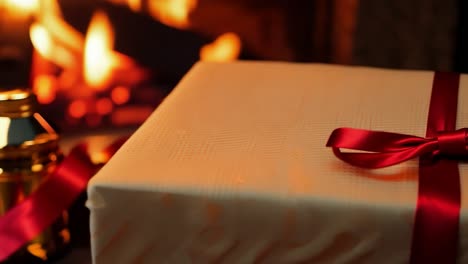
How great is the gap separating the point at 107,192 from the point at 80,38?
77 cm

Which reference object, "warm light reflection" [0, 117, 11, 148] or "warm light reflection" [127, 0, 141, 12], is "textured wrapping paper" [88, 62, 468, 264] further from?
"warm light reflection" [127, 0, 141, 12]

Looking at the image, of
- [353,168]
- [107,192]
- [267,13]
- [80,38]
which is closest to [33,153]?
[107,192]

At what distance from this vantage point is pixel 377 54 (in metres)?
1.30

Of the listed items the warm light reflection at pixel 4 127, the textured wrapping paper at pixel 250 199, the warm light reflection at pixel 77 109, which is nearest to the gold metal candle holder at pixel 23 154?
the warm light reflection at pixel 4 127

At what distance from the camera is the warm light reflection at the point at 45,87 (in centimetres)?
132

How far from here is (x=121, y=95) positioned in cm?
135

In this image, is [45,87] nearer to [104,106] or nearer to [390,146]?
[104,106]

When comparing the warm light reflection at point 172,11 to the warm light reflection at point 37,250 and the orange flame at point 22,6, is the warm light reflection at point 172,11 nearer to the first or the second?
the orange flame at point 22,6

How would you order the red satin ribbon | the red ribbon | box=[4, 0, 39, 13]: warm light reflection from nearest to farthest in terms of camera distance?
the red ribbon → the red satin ribbon → box=[4, 0, 39, 13]: warm light reflection

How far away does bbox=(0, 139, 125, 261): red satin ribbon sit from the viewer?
2.64 feet

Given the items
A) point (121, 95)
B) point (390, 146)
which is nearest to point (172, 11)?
point (121, 95)

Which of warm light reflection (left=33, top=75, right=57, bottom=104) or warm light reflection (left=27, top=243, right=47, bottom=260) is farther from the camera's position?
warm light reflection (left=33, top=75, right=57, bottom=104)

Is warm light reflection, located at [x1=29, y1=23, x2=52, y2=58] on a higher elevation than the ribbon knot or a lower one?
higher

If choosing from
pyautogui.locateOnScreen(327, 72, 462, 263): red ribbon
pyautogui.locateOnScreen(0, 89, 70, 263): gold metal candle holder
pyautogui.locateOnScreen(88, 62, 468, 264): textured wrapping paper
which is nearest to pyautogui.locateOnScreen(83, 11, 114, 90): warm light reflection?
pyautogui.locateOnScreen(0, 89, 70, 263): gold metal candle holder
